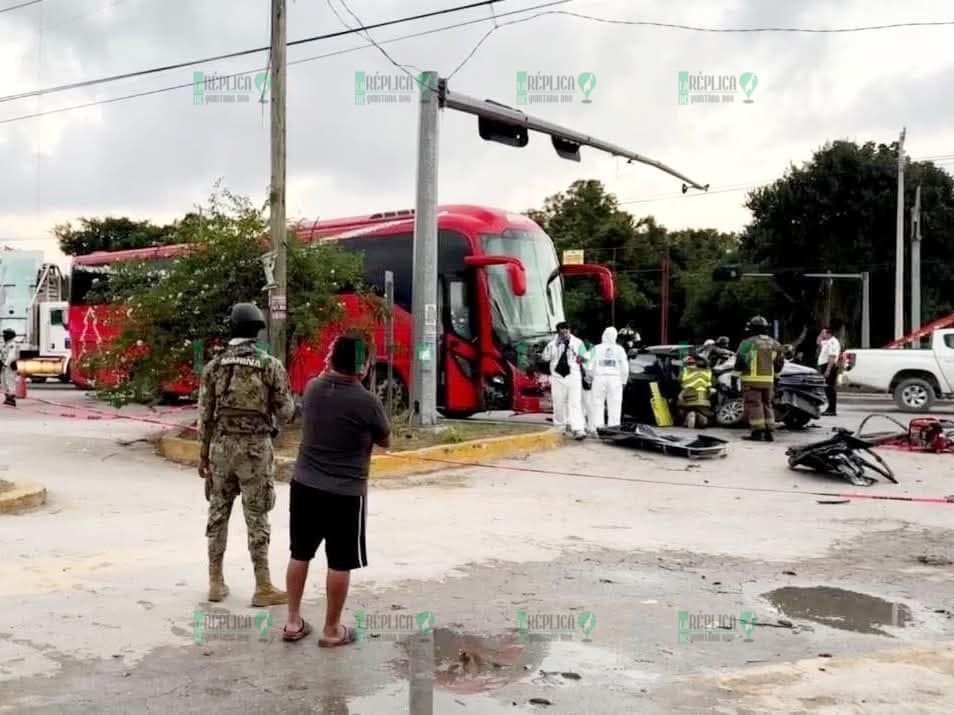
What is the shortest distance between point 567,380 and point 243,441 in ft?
28.9

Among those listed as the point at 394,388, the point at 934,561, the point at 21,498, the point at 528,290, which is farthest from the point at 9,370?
the point at 934,561

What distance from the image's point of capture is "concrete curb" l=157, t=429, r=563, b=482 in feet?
35.8

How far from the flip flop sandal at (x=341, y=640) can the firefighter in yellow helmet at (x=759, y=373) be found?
32.3 ft

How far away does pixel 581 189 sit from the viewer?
59.3 meters

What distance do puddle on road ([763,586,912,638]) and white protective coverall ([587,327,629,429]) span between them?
8.15 m

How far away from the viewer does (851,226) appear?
139 ft

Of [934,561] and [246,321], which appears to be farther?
[934,561]

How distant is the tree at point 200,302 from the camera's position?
1250cm

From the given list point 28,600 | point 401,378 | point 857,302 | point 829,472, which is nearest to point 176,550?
point 28,600

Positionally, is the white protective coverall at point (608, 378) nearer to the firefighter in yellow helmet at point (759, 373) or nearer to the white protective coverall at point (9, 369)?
the firefighter in yellow helmet at point (759, 373)

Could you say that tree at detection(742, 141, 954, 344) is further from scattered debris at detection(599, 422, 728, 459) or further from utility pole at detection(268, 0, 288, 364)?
utility pole at detection(268, 0, 288, 364)

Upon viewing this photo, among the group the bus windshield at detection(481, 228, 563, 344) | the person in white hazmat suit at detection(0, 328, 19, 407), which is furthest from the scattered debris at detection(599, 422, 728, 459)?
the person in white hazmat suit at detection(0, 328, 19, 407)

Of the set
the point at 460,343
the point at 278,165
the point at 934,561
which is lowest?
the point at 934,561

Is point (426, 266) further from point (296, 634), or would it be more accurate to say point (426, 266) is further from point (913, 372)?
point (913, 372)
